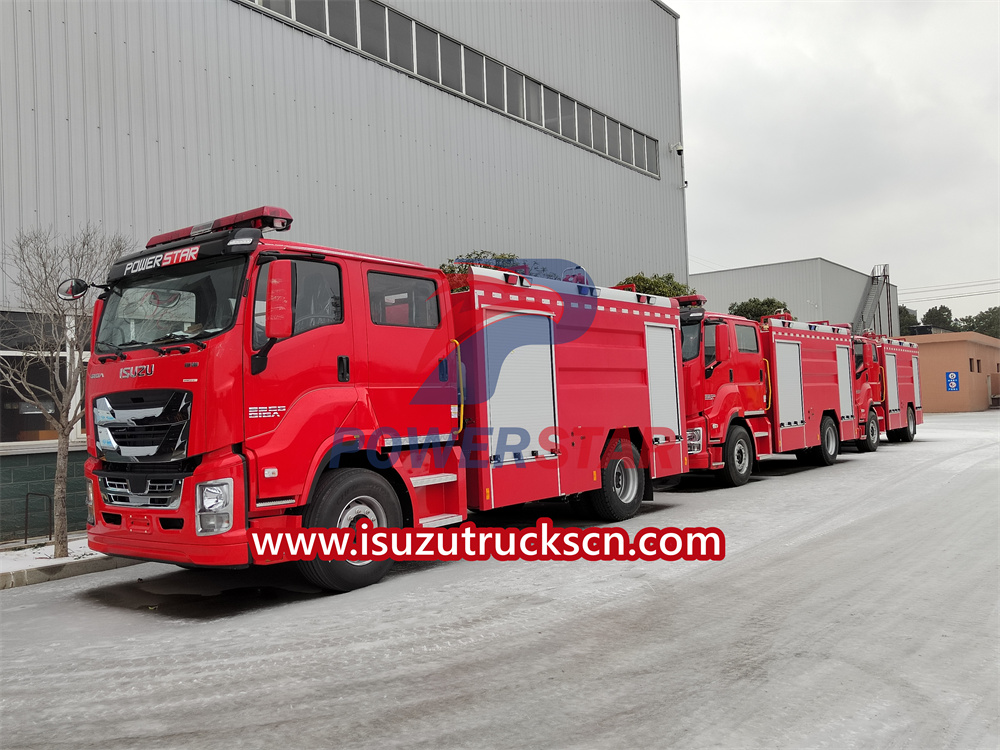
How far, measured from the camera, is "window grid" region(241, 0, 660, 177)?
646 inches

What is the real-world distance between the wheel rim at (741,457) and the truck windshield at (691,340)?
1.90m

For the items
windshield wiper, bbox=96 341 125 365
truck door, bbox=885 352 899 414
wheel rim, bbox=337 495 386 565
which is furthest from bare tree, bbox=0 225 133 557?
truck door, bbox=885 352 899 414

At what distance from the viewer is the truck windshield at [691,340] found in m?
12.8

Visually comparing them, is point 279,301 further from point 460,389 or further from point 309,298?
point 460,389

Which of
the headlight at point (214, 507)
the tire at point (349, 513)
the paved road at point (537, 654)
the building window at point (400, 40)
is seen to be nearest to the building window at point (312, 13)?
the building window at point (400, 40)

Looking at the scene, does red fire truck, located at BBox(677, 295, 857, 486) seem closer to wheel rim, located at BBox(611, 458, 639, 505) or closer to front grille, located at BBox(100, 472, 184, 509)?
wheel rim, located at BBox(611, 458, 639, 505)

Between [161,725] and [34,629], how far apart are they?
278cm

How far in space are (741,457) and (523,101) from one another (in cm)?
1269

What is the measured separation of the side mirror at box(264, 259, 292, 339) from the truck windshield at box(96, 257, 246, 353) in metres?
0.25

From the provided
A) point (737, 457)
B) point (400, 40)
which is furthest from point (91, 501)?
point (400, 40)

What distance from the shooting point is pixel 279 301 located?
596cm

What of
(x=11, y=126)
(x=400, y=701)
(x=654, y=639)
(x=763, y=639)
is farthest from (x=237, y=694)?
(x=11, y=126)

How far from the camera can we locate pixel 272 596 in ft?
22.1

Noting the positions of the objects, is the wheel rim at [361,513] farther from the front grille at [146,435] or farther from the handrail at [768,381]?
the handrail at [768,381]
